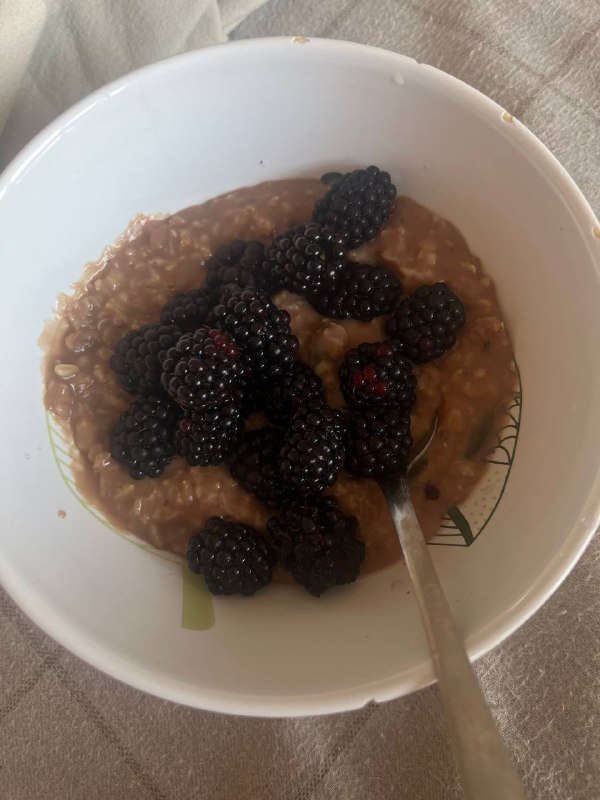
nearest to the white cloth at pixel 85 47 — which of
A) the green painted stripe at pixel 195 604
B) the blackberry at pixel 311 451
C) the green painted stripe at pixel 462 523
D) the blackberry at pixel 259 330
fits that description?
the blackberry at pixel 259 330

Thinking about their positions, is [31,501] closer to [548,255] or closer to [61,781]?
[61,781]

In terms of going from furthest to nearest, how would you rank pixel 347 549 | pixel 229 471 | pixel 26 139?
1. pixel 26 139
2. pixel 229 471
3. pixel 347 549

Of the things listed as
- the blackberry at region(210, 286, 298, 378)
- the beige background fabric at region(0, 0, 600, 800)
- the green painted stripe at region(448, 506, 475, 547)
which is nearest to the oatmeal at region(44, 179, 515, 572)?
the green painted stripe at region(448, 506, 475, 547)

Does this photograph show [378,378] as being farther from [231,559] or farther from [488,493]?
[231,559]

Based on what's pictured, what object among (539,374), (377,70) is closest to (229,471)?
(539,374)

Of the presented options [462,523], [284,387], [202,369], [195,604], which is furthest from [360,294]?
[195,604]

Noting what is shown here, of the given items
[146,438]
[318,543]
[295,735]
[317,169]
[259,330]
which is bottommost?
[295,735]
